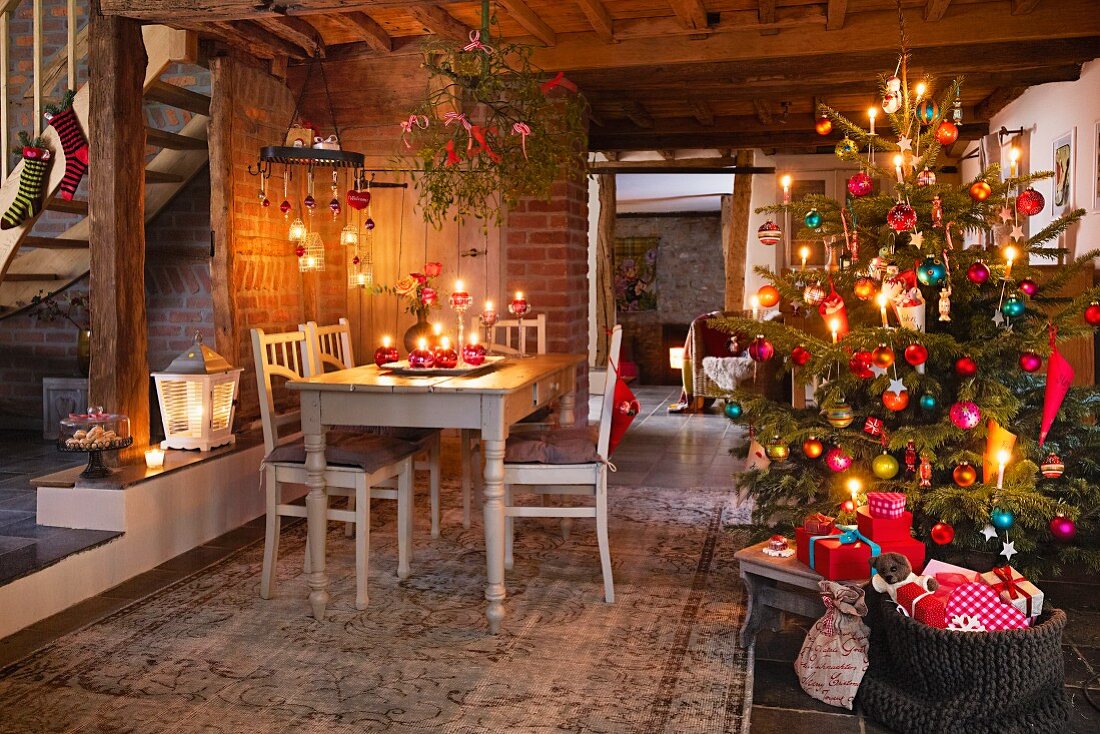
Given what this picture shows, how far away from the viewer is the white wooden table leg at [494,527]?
305 cm

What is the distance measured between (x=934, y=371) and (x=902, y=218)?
529mm

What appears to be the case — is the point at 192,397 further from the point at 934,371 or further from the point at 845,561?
the point at 934,371

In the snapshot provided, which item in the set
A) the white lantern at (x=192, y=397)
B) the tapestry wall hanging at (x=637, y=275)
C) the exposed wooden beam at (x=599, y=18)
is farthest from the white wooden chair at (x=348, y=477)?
the tapestry wall hanging at (x=637, y=275)

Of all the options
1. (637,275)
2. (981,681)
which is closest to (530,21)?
(981,681)

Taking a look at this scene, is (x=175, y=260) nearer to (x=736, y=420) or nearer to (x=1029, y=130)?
(x=736, y=420)

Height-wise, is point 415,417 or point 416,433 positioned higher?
point 415,417

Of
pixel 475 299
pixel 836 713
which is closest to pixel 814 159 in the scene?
pixel 475 299

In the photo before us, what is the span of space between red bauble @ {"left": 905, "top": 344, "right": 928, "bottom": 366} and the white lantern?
8.99 feet

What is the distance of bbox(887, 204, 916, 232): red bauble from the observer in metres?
2.87

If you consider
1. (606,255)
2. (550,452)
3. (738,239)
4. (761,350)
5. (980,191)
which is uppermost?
(738,239)

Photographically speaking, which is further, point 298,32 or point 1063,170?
point 1063,170

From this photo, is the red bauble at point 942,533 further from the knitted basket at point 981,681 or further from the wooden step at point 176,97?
the wooden step at point 176,97

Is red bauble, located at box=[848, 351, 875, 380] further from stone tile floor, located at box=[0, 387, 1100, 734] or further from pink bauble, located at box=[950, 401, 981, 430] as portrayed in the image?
stone tile floor, located at box=[0, 387, 1100, 734]

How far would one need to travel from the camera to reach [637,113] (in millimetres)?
6738
